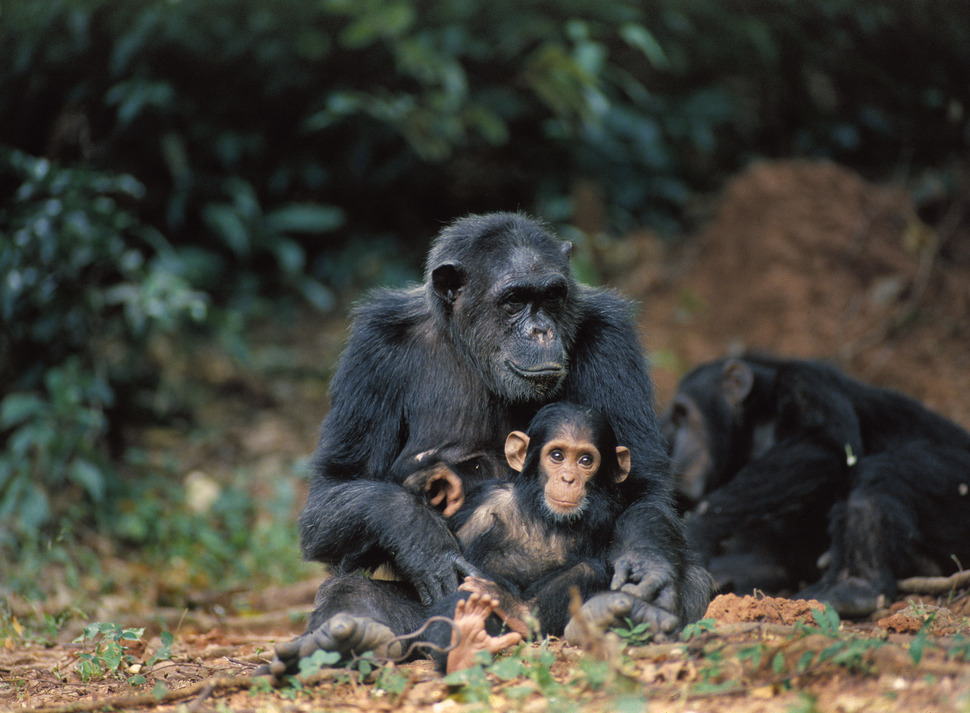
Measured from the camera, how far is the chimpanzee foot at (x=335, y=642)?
3.61m

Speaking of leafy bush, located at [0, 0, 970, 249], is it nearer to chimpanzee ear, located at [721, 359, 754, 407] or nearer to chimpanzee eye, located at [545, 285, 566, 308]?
chimpanzee ear, located at [721, 359, 754, 407]

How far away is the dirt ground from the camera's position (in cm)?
311

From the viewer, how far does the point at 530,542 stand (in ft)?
13.7

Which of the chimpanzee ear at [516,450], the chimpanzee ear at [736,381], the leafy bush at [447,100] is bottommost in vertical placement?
the chimpanzee ear at [516,450]

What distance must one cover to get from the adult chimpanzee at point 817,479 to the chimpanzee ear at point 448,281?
232 centimetres

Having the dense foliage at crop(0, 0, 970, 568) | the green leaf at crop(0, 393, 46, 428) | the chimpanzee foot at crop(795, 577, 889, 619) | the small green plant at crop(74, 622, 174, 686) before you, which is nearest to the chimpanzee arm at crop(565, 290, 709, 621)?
the chimpanzee foot at crop(795, 577, 889, 619)

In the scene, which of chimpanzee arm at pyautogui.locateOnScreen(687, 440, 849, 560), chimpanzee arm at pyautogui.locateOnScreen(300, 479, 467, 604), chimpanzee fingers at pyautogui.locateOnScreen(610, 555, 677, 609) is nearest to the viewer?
chimpanzee fingers at pyautogui.locateOnScreen(610, 555, 677, 609)

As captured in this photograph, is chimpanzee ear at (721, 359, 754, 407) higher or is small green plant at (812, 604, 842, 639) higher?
chimpanzee ear at (721, 359, 754, 407)

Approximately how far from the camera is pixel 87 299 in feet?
25.3

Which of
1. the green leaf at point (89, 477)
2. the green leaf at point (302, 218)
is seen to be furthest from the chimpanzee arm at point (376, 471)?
the green leaf at point (302, 218)

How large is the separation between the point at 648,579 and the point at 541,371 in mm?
1075

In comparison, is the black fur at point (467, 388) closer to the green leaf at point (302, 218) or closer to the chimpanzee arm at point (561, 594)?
the chimpanzee arm at point (561, 594)

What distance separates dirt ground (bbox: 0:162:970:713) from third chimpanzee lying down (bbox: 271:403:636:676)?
23 centimetres

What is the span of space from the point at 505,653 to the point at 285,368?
23.0ft
